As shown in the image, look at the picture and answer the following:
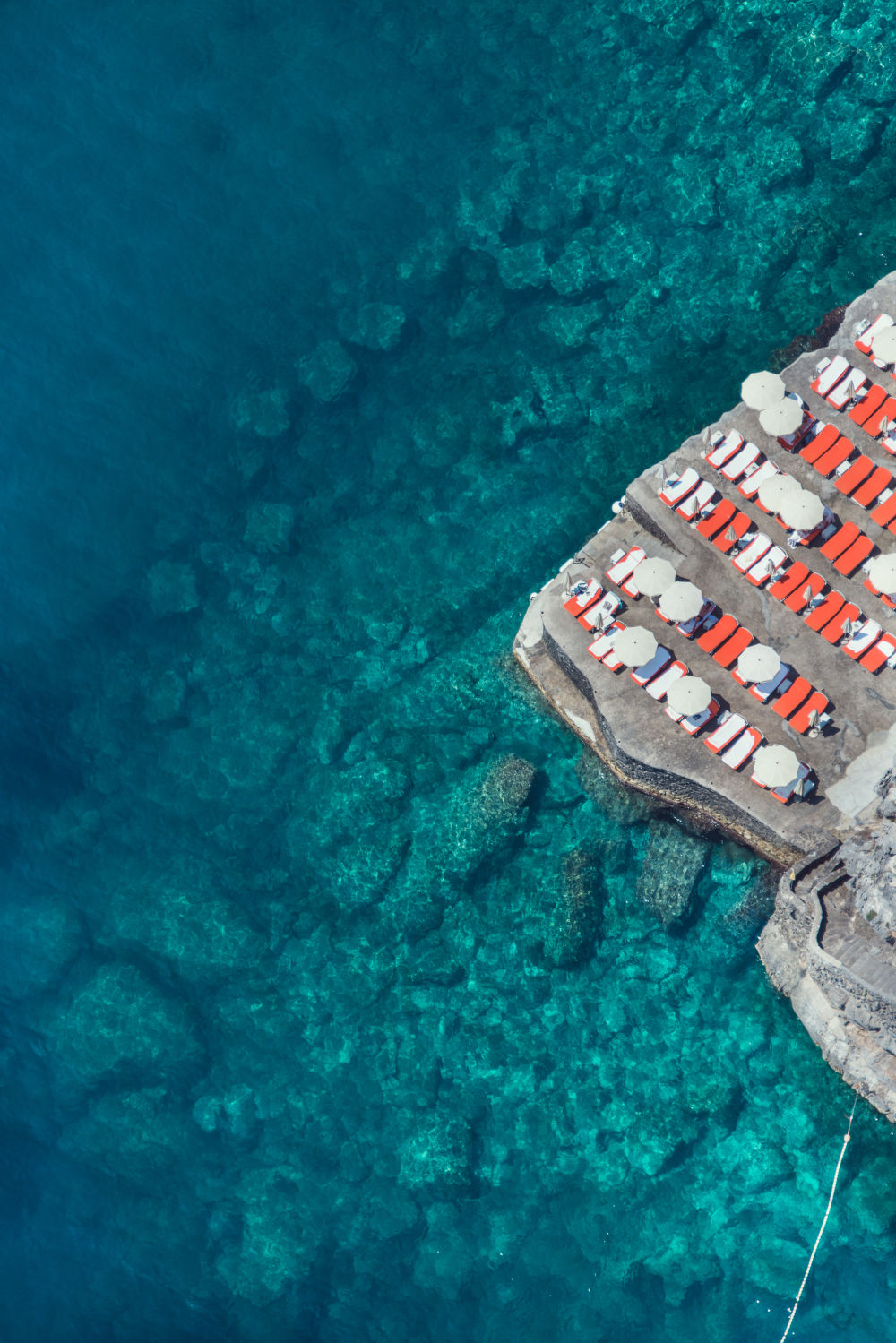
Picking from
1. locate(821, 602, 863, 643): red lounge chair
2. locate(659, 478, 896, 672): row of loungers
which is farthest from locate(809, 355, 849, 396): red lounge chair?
locate(821, 602, 863, 643): red lounge chair

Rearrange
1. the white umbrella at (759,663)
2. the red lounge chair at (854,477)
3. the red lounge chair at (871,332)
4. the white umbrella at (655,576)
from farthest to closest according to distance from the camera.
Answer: the red lounge chair at (871,332) → the red lounge chair at (854,477) → the white umbrella at (655,576) → the white umbrella at (759,663)

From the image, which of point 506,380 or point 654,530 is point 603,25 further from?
point 654,530

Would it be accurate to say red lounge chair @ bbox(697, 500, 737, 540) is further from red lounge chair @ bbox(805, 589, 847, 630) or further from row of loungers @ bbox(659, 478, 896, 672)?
red lounge chair @ bbox(805, 589, 847, 630)

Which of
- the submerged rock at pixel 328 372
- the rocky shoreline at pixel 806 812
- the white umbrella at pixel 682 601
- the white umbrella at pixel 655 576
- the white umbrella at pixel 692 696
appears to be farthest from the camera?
the submerged rock at pixel 328 372

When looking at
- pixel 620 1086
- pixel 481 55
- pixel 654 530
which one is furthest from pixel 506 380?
pixel 620 1086

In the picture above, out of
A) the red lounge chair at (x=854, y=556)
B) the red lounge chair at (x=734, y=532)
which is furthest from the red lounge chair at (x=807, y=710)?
the red lounge chair at (x=734, y=532)

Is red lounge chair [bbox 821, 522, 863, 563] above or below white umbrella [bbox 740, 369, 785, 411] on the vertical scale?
below

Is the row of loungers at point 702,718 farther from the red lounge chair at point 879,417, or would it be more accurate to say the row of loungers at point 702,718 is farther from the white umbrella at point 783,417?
the red lounge chair at point 879,417
